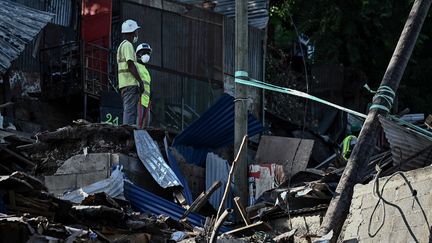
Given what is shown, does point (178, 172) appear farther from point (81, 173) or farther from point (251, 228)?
point (251, 228)

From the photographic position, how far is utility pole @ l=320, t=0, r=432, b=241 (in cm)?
1052

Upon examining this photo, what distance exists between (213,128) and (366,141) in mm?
3238

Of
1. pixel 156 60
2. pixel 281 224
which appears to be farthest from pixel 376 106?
pixel 156 60

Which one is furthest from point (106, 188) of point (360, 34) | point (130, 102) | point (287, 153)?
point (360, 34)

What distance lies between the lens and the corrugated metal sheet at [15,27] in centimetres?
1387

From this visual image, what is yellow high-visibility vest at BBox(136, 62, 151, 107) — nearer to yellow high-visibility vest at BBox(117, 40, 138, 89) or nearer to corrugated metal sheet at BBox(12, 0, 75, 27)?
yellow high-visibility vest at BBox(117, 40, 138, 89)

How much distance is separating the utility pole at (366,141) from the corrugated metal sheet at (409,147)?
22 centimetres

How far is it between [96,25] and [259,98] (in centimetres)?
322

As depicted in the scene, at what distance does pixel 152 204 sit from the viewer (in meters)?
11.6

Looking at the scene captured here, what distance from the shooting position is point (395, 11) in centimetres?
1966

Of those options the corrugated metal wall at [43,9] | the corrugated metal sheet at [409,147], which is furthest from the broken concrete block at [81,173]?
the corrugated metal wall at [43,9]

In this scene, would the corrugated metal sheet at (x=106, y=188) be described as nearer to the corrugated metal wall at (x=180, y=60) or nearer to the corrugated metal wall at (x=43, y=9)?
the corrugated metal wall at (x=180, y=60)

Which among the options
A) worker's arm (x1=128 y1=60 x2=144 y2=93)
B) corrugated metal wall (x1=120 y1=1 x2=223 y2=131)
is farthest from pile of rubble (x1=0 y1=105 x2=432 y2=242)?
corrugated metal wall (x1=120 y1=1 x2=223 y2=131)

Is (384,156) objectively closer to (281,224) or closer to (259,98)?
(281,224)
